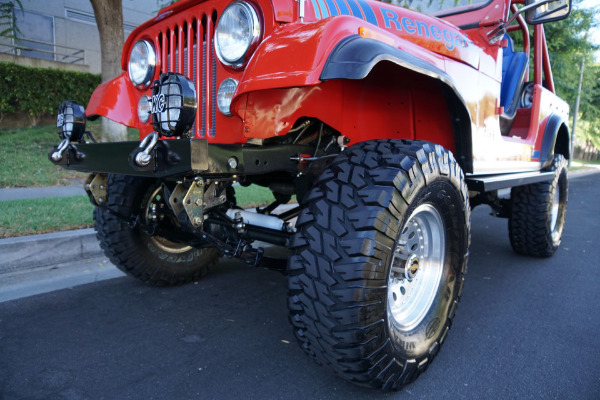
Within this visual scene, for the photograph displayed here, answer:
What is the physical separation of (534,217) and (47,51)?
49.4ft

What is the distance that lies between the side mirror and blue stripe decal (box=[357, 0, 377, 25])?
123 cm

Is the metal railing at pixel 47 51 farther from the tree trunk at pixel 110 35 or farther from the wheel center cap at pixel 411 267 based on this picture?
the wheel center cap at pixel 411 267

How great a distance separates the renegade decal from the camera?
86.0 inches

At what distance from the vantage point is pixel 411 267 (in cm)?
223

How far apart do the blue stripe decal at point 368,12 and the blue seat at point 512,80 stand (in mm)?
2266

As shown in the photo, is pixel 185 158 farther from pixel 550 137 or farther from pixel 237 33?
pixel 550 137

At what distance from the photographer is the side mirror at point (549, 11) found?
2889mm

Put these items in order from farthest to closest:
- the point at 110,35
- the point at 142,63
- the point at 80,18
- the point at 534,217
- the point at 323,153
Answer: the point at 80,18 < the point at 110,35 < the point at 534,217 < the point at 142,63 < the point at 323,153

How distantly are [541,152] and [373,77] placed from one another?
2.69 m

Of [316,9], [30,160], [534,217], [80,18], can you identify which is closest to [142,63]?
[316,9]

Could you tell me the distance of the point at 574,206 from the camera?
27.8ft

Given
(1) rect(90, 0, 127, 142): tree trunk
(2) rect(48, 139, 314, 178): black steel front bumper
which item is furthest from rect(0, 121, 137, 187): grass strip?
(2) rect(48, 139, 314, 178): black steel front bumper

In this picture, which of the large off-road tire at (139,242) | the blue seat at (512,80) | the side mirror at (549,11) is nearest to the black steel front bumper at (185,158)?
the large off-road tire at (139,242)

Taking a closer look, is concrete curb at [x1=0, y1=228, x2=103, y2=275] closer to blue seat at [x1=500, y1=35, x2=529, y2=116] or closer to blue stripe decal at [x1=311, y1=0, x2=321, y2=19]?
blue stripe decal at [x1=311, y1=0, x2=321, y2=19]
